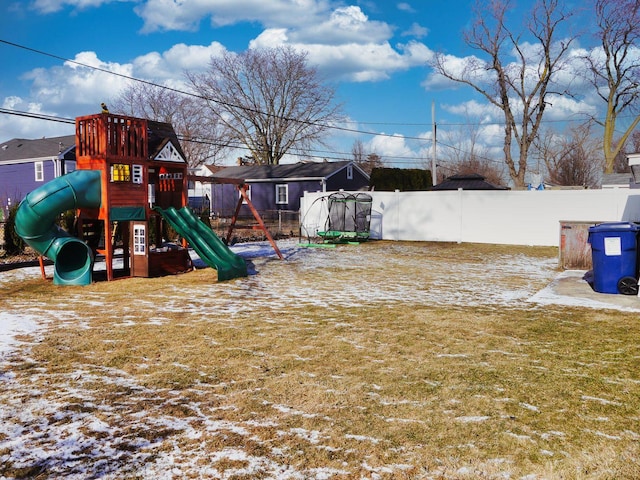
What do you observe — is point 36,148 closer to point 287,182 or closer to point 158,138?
point 287,182

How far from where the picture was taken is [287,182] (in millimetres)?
34188

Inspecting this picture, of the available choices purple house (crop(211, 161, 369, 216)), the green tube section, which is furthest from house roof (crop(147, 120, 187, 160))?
purple house (crop(211, 161, 369, 216))

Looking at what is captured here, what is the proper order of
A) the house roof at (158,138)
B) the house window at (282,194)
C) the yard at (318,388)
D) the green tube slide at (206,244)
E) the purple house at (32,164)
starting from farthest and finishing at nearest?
the house window at (282,194) → the purple house at (32,164) → the house roof at (158,138) → the green tube slide at (206,244) → the yard at (318,388)

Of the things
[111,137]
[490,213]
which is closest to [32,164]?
[111,137]

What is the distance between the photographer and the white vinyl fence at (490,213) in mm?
17000

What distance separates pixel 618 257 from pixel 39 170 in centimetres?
3115

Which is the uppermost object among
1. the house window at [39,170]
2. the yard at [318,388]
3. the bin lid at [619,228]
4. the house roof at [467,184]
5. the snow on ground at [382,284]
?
the house window at [39,170]

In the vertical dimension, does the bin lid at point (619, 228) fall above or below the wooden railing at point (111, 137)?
below

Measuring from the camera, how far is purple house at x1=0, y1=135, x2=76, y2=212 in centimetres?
2894

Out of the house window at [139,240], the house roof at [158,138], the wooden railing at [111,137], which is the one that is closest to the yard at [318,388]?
the house window at [139,240]

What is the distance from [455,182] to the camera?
2619 centimetres

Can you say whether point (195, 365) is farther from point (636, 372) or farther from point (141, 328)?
point (636, 372)

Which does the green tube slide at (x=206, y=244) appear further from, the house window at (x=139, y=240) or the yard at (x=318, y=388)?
the yard at (x=318, y=388)

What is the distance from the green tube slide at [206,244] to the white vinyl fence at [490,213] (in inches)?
350
